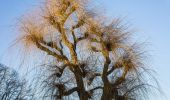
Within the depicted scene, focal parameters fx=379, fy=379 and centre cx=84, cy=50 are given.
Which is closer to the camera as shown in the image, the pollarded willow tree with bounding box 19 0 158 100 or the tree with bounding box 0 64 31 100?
the pollarded willow tree with bounding box 19 0 158 100

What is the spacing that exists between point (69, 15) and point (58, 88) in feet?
8.03

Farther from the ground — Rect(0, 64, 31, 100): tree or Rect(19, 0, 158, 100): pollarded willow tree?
Rect(0, 64, 31, 100): tree

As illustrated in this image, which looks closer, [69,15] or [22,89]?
[69,15]

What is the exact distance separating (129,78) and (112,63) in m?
0.74

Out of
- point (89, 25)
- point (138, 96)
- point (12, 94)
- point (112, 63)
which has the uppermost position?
point (12, 94)

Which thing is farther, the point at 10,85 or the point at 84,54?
the point at 10,85

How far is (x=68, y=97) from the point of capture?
41.5 feet

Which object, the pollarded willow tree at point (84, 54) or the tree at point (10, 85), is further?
the tree at point (10, 85)

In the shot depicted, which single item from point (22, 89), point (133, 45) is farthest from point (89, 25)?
point (22, 89)

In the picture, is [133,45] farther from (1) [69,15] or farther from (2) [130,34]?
(1) [69,15]

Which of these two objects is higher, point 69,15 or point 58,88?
point 69,15

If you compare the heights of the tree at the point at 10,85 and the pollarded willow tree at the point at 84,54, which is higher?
the tree at the point at 10,85

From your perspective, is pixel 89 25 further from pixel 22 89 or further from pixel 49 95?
pixel 22 89

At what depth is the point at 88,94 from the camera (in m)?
12.4
